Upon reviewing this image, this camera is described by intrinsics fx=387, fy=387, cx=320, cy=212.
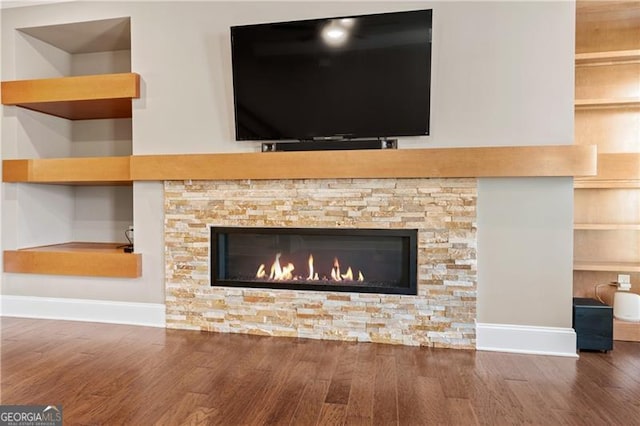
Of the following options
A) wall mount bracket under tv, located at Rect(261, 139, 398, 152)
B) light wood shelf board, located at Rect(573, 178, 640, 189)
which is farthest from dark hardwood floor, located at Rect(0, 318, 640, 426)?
wall mount bracket under tv, located at Rect(261, 139, 398, 152)

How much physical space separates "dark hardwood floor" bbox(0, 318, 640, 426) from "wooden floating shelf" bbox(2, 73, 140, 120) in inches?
68.3

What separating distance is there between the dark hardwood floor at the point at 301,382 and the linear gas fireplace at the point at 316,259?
0.40 meters

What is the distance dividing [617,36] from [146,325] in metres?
4.12

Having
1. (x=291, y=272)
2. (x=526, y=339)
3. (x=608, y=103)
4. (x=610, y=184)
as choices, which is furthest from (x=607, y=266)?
(x=291, y=272)

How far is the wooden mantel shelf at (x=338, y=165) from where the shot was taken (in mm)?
2340

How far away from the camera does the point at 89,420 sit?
1646 millimetres

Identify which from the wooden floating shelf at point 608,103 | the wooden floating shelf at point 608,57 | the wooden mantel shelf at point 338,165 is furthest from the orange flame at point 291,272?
the wooden floating shelf at point 608,57

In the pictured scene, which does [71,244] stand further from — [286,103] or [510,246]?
[510,246]

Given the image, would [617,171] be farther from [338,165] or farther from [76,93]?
[76,93]

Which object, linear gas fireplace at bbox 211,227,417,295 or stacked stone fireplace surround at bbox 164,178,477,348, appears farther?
linear gas fireplace at bbox 211,227,417,295

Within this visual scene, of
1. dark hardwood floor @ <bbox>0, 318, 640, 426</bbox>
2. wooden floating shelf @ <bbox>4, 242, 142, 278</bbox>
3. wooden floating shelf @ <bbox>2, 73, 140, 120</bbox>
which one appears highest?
wooden floating shelf @ <bbox>2, 73, 140, 120</bbox>

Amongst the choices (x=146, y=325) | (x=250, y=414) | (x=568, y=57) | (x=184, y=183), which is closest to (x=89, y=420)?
(x=250, y=414)

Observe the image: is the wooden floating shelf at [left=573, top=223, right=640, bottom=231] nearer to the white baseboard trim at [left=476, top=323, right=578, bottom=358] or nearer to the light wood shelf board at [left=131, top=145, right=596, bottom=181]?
the light wood shelf board at [left=131, top=145, right=596, bottom=181]

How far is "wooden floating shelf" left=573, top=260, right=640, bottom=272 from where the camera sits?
264 cm
